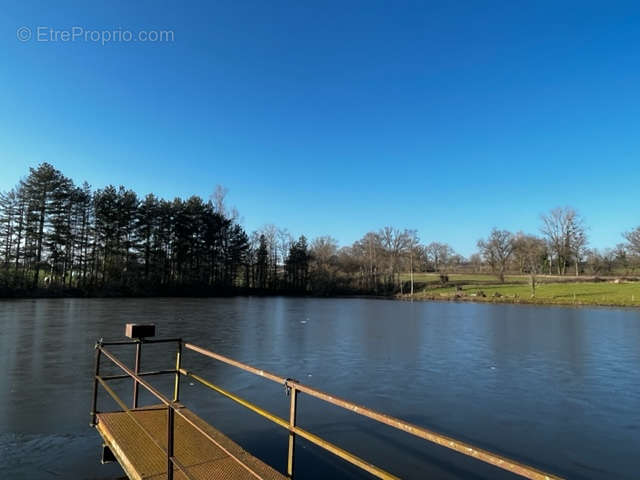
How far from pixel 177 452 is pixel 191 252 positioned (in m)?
51.6

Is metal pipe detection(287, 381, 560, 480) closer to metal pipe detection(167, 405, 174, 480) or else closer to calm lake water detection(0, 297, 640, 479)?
metal pipe detection(167, 405, 174, 480)

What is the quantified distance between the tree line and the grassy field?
275 centimetres

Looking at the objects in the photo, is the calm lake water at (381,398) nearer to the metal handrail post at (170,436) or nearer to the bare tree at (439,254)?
the metal handrail post at (170,436)

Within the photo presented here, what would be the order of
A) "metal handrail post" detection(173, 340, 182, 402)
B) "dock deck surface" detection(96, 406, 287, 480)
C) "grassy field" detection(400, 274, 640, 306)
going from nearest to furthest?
"dock deck surface" detection(96, 406, 287, 480) < "metal handrail post" detection(173, 340, 182, 402) < "grassy field" detection(400, 274, 640, 306)

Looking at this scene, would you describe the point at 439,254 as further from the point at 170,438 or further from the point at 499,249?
the point at 170,438

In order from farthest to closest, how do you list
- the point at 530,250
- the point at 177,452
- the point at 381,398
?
the point at 530,250 < the point at 381,398 < the point at 177,452

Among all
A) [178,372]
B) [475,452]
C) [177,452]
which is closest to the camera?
[475,452]

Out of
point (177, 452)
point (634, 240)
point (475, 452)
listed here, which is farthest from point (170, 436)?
point (634, 240)

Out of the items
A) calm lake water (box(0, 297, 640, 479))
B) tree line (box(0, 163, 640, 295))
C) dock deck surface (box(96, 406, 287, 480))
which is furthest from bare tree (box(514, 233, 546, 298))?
dock deck surface (box(96, 406, 287, 480))

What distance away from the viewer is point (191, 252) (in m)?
52.6

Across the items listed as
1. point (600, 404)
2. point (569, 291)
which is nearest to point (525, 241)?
point (569, 291)

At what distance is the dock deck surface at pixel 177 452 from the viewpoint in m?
3.08

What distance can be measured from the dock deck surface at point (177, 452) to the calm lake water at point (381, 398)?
59 centimetres

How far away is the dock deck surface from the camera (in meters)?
3.08
